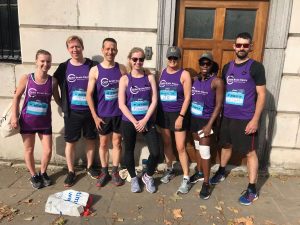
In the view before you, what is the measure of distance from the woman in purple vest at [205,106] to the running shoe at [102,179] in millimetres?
1385

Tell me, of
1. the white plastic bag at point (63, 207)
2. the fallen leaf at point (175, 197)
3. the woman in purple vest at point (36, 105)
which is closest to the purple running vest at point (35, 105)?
the woman in purple vest at point (36, 105)

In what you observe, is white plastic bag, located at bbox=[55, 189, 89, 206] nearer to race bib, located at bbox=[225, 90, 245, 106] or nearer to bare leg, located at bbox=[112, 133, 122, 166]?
bare leg, located at bbox=[112, 133, 122, 166]

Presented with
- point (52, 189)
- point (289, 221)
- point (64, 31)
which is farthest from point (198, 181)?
point (64, 31)

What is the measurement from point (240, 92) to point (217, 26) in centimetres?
124

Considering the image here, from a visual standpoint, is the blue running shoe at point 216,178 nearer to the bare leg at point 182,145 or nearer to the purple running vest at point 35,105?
the bare leg at point 182,145

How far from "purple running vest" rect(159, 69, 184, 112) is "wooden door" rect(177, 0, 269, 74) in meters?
0.72

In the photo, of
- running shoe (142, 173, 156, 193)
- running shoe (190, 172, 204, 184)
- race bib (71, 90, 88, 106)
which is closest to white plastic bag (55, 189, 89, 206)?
running shoe (142, 173, 156, 193)

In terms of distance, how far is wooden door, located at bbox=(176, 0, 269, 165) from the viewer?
4281 mm

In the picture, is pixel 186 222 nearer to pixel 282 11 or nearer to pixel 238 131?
pixel 238 131

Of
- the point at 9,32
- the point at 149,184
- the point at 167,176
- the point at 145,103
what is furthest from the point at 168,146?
the point at 9,32

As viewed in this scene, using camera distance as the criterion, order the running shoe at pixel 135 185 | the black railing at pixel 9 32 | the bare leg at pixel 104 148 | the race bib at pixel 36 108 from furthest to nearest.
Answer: the black railing at pixel 9 32 < the bare leg at pixel 104 148 < the running shoe at pixel 135 185 < the race bib at pixel 36 108

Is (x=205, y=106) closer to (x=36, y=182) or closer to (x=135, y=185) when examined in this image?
(x=135, y=185)

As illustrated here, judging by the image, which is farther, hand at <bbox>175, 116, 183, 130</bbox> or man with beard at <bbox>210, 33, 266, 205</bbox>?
hand at <bbox>175, 116, 183, 130</bbox>

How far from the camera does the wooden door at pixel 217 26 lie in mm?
4281
